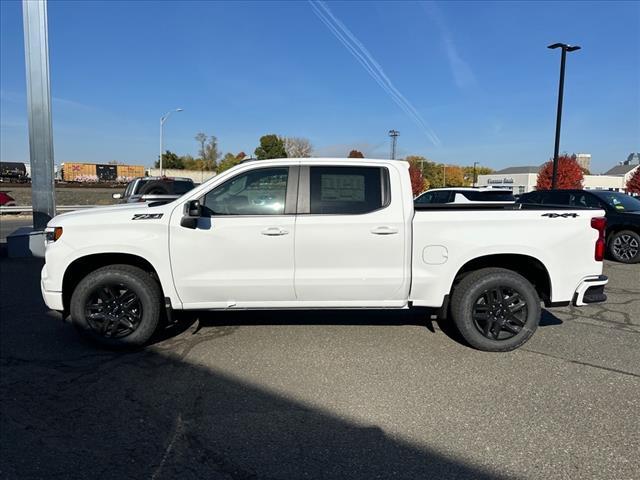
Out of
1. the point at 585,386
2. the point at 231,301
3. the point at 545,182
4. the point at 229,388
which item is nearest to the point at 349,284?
the point at 231,301

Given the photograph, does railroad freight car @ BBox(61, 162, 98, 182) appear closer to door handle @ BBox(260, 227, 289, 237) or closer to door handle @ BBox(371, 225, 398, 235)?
door handle @ BBox(260, 227, 289, 237)

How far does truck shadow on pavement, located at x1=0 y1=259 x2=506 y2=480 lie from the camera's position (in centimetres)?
278

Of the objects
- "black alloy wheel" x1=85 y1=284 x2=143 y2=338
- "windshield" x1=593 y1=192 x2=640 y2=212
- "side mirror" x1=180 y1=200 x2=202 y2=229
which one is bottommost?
"black alloy wheel" x1=85 y1=284 x2=143 y2=338

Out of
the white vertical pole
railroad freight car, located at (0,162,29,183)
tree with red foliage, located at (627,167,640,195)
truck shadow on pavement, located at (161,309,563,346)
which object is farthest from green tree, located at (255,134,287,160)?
truck shadow on pavement, located at (161,309,563,346)

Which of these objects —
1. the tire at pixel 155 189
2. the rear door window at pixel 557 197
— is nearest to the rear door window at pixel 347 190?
the rear door window at pixel 557 197

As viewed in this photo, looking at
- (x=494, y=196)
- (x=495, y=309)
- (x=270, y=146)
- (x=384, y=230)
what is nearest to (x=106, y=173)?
(x=270, y=146)

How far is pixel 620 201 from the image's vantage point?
1062 cm

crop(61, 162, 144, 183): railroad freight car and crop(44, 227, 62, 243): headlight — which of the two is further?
crop(61, 162, 144, 183): railroad freight car

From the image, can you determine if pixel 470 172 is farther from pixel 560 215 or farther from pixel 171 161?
pixel 560 215

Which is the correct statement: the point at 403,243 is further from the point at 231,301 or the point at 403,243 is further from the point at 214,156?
the point at 214,156

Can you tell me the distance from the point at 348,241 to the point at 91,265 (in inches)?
108

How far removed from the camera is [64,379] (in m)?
4.05

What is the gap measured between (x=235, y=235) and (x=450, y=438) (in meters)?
2.63

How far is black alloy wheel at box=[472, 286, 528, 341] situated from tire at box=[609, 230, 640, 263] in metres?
7.29
